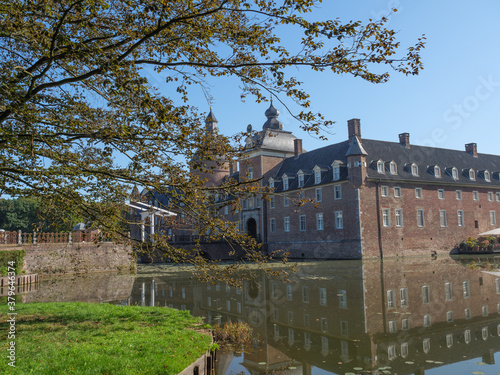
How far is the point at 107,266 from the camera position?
2983 centimetres

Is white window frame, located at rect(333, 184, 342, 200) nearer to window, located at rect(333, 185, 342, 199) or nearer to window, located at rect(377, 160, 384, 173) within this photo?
window, located at rect(333, 185, 342, 199)

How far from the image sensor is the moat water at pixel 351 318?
735 cm

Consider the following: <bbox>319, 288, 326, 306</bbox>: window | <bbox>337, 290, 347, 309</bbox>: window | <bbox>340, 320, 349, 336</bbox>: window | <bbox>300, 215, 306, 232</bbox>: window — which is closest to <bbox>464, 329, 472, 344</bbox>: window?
<bbox>340, 320, 349, 336</bbox>: window

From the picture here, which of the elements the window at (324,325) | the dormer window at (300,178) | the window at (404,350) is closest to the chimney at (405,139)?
the dormer window at (300,178)

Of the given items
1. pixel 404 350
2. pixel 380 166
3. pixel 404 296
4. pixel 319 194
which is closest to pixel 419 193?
pixel 380 166

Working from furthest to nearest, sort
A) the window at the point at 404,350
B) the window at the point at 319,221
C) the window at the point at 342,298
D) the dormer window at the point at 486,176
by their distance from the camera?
the dormer window at the point at 486,176
the window at the point at 319,221
the window at the point at 342,298
the window at the point at 404,350

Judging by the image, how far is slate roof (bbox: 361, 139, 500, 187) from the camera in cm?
3716

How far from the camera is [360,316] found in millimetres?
11117

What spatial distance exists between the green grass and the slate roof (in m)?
28.9

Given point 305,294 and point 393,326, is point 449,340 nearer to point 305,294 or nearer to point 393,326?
point 393,326

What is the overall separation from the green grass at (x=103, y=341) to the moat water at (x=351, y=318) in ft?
3.50

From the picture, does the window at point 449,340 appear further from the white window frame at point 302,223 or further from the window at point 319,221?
the white window frame at point 302,223

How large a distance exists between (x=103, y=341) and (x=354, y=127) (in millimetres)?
32729

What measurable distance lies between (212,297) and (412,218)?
26372mm
